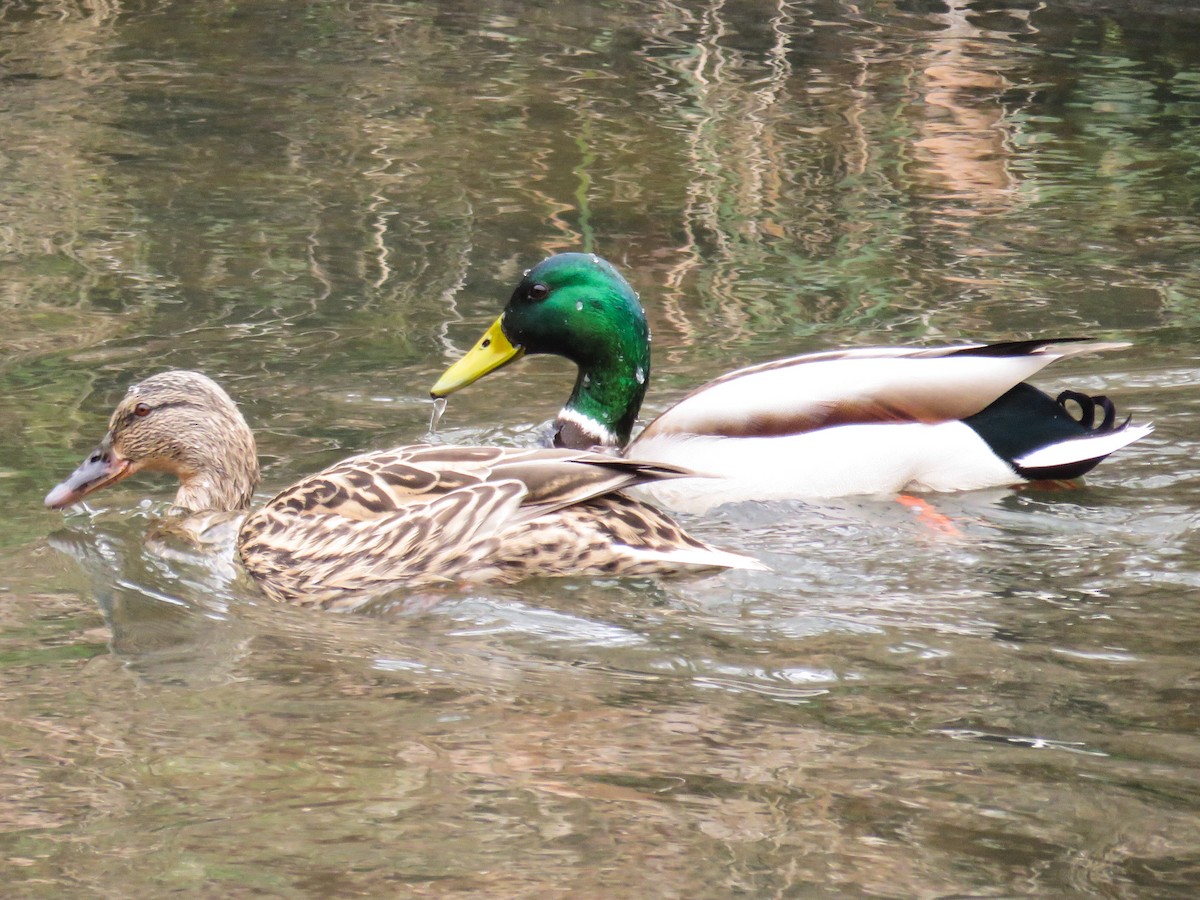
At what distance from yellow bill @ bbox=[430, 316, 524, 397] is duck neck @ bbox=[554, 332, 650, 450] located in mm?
298

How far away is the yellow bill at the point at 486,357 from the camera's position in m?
7.06

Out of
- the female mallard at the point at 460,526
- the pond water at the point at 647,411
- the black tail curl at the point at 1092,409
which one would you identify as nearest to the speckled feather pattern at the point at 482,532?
the female mallard at the point at 460,526

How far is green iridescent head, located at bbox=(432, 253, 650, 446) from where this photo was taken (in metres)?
7.00

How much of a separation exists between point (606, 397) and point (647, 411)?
2.08 ft

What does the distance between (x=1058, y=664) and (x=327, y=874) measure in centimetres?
212

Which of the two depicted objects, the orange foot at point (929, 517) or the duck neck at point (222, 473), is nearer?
the orange foot at point (929, 517)

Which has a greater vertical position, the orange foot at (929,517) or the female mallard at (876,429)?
the female mallard at (876,429)

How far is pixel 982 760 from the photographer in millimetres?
A: 4109

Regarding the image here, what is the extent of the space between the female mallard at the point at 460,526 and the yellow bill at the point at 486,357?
1131 mm

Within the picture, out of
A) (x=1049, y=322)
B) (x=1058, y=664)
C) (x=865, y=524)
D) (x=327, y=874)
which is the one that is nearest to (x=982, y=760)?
(x=1058, y=664)

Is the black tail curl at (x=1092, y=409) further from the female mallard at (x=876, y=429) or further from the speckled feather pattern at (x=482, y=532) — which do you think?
the speckled feather pattern at (x=482, y=532)

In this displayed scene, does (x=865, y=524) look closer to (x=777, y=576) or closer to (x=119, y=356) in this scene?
(x=777, y=576)

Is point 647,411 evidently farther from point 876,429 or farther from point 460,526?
point 460,526

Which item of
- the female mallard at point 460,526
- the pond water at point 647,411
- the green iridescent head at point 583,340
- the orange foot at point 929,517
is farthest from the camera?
the green iridescent head at point 583,340
